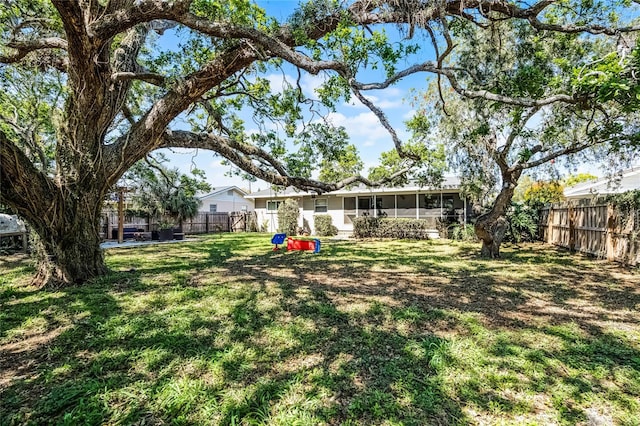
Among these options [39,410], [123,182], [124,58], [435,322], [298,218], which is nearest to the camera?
[39,410]

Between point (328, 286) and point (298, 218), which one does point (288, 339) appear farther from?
point (298, 218)

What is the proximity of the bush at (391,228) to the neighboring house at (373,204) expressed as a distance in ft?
2.60

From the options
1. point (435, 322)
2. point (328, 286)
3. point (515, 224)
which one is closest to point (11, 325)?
point (328, 286)

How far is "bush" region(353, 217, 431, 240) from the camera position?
55.9ft

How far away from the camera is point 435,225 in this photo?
56.6 feet

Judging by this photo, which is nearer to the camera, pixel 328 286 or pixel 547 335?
pixel 547 335

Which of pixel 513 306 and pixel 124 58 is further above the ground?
pixel 124 58

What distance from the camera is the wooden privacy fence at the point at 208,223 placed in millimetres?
19903

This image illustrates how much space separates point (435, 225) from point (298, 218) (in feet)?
28.1

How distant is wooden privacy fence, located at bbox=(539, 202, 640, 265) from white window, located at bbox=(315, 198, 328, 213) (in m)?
12.3

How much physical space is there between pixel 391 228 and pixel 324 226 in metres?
4.46

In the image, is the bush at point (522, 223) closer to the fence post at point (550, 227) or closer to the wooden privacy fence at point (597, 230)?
the fence post at point (550, 227)

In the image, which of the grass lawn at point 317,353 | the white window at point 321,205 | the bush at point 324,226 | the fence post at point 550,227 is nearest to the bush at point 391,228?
the bush at point 324,226

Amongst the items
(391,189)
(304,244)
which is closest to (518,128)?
(304,244)
